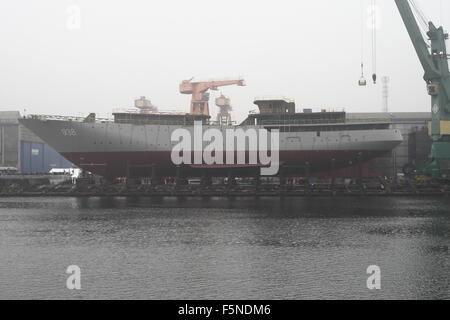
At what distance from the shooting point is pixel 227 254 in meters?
18.7

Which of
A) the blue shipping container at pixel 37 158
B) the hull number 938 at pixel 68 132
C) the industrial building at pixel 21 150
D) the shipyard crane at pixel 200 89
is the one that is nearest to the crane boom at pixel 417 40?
the shipyard crane at pixel 200 89

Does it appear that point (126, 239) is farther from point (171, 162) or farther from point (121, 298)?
point (171, 162)

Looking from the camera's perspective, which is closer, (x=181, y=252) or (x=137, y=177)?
(x=181, y=252)

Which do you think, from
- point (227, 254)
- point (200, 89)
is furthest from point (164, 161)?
point (227, 254)

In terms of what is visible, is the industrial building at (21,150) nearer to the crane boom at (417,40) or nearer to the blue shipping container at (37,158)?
the blue shipping container at (37,158)

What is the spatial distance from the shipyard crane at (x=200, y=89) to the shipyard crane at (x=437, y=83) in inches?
1024

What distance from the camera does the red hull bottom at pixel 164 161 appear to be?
169 feet

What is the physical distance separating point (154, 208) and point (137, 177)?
18.5 m

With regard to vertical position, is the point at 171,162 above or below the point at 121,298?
above

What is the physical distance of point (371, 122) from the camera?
52438 millimetres

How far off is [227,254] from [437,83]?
150ft

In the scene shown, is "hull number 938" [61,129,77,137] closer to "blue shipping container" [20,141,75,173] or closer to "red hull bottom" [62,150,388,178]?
"red hull bottom" [62,150,388,178]
